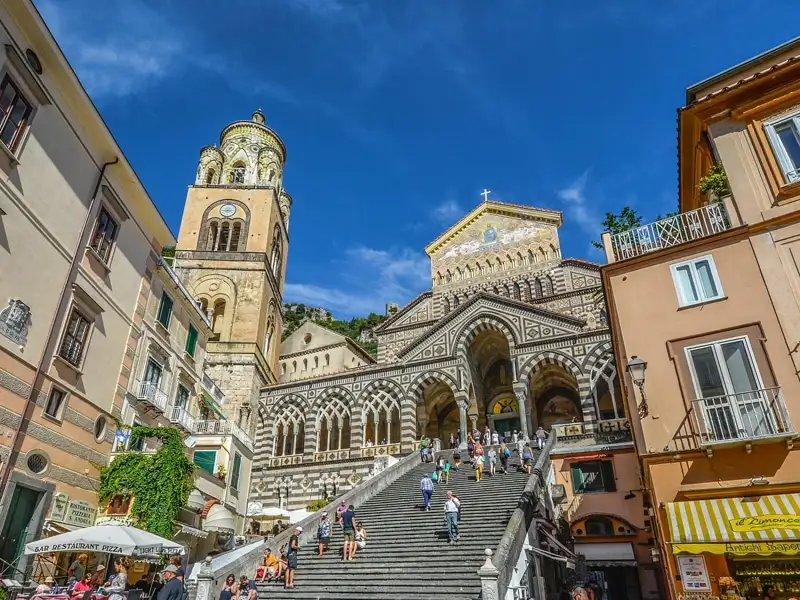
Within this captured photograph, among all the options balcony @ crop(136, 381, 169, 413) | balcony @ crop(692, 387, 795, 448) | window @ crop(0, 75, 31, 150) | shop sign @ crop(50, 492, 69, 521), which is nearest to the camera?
balcony @ crop(692, 387, 795, 448)

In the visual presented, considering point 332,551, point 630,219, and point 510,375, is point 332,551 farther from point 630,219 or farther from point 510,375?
point 510,375

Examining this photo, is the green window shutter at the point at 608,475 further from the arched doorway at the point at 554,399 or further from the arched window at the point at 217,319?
the arched window at the point at 217,319

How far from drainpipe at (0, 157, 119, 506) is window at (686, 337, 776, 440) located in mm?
14374

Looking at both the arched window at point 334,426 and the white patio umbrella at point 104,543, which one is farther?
the arched window at point 334,426

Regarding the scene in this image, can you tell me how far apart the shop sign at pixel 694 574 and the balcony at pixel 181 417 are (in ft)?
53.5

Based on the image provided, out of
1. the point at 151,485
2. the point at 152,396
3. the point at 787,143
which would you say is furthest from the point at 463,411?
the point at 787,143

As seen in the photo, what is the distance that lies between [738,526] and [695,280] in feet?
16.7

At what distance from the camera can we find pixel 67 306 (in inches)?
538

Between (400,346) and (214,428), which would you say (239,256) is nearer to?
(400,346)

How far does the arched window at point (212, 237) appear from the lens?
36.6 meters

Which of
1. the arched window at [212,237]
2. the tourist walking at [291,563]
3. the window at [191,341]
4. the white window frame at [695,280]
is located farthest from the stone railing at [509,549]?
the arched window at [212,237]

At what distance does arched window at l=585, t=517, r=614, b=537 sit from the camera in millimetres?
18609

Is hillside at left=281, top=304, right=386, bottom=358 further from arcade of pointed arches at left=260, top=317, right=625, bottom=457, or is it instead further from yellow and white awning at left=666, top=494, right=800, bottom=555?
yellow and white awning at left=666, top=494, right=800, bottom=555

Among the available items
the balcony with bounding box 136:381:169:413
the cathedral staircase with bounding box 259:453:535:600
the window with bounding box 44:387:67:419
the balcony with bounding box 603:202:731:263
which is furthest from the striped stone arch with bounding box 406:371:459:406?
the window with bounding box 44:387:67:419
